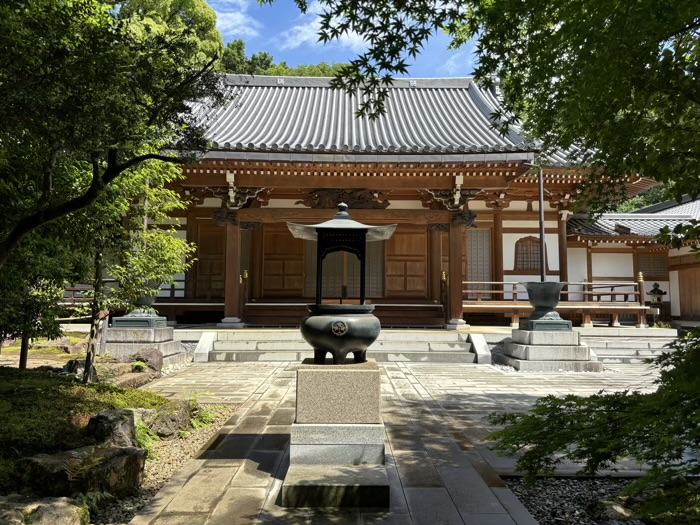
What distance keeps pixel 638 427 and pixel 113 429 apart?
12.3ft

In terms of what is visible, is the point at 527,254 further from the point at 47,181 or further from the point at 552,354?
the point at 47,181

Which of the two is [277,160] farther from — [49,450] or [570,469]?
[570,469]

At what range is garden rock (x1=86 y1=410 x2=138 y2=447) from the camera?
3588 mm

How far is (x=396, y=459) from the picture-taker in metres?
3.83

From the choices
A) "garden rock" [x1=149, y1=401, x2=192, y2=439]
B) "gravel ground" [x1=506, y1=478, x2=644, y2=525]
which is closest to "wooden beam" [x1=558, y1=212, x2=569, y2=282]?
"gravel ground" [x1=506, y1=478, x2=644, y2=525]

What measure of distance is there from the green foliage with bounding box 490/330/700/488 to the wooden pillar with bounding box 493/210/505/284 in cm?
1101

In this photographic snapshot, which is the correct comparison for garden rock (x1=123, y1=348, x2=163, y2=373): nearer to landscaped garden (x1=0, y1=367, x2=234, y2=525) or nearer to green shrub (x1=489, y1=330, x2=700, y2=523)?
landscaped garden (x1=0, y1=367, x2=234, y2=525)

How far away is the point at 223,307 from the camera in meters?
12.0

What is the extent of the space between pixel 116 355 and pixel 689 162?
31.1ft

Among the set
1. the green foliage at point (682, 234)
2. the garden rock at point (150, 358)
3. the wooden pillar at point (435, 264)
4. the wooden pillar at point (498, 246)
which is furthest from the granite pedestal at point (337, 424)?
the wooden pillar at point (498, 246)

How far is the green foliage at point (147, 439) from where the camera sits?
3873 mm

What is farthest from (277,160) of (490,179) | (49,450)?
(49,450)

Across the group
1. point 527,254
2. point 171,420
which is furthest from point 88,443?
point 527,254

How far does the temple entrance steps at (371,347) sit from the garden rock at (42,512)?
22.6ft
